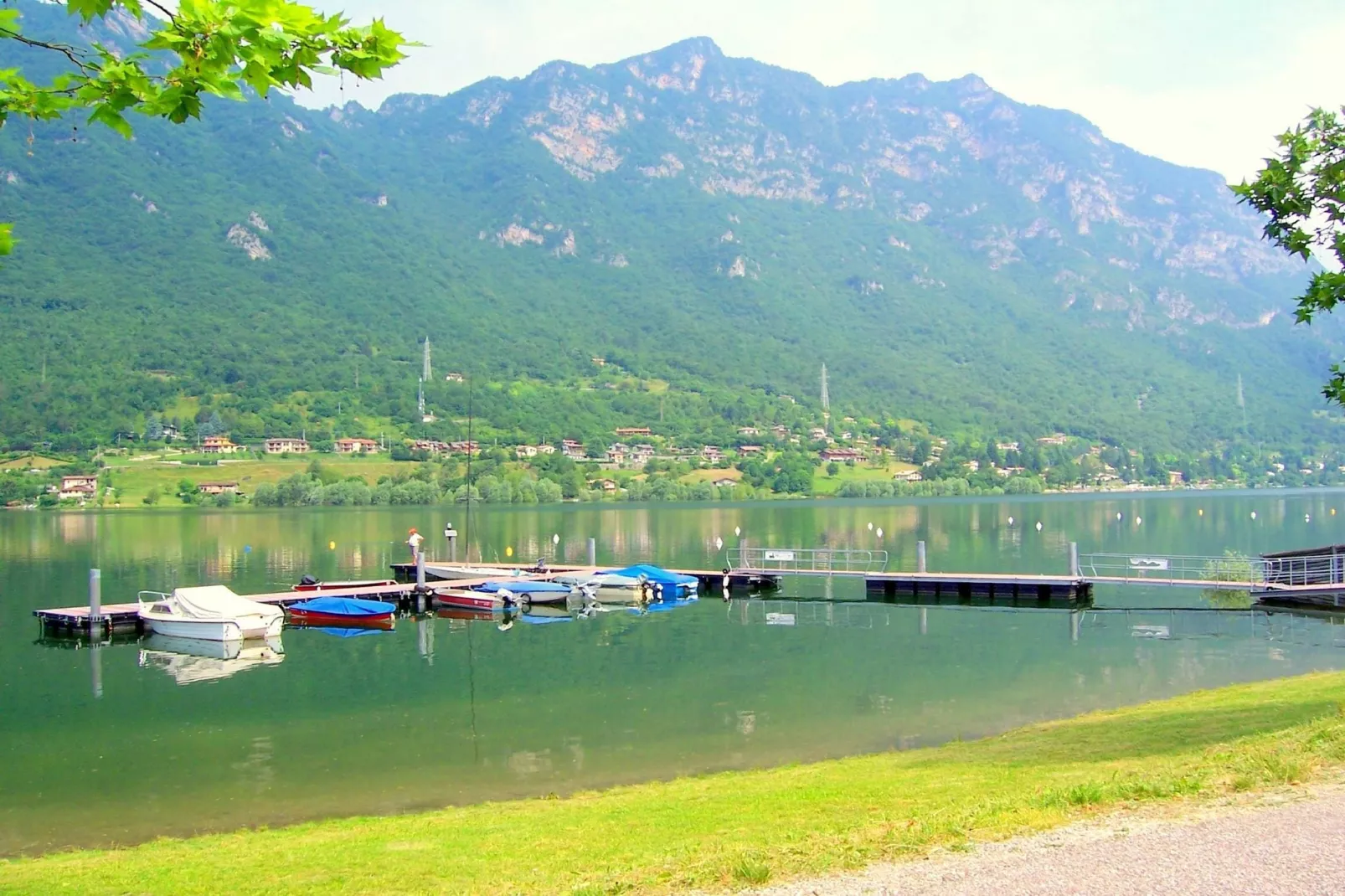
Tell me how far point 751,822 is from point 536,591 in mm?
34897

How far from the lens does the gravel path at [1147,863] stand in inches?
263

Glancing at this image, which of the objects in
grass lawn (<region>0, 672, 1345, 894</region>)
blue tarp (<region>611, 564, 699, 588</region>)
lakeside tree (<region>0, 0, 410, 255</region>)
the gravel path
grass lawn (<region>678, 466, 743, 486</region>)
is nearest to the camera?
lakeside tree (<region>0, 0, 410, 255</region>)

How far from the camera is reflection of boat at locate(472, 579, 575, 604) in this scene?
45.6 meters

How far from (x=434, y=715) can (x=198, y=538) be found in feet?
232

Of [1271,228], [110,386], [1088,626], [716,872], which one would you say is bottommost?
[1088,626]

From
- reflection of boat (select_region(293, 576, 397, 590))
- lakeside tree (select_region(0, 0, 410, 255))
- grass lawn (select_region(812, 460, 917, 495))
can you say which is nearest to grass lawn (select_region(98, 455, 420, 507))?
grass lawn (select_region(812, 460, 917, 495))

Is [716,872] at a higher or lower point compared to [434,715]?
higher

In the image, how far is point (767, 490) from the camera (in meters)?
185

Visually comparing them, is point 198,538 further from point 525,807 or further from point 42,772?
point 525,807

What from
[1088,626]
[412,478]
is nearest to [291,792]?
[1088,626]

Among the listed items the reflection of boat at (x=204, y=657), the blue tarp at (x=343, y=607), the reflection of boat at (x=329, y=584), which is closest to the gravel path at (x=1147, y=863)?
the reflection of boat at (x=204, y=657)

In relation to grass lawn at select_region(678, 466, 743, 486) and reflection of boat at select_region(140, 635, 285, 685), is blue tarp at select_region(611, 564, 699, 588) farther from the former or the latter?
grass lawn at select_region(678, 466, 743, 486)

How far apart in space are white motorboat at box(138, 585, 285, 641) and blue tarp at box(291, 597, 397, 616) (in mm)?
2915

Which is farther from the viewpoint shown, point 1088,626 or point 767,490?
point 767,490
